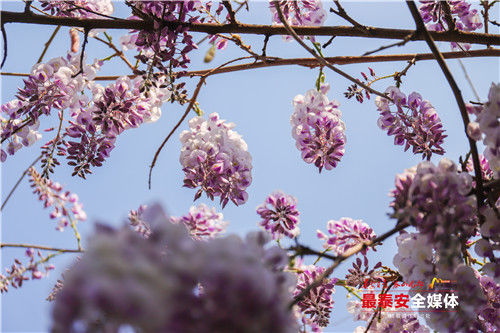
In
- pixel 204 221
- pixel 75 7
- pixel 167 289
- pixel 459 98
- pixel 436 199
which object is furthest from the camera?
pixel 204 221

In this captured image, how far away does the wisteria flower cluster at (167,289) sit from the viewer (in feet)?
1.34

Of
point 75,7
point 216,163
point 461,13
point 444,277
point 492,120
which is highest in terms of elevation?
point 461,13

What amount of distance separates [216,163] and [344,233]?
54 cm

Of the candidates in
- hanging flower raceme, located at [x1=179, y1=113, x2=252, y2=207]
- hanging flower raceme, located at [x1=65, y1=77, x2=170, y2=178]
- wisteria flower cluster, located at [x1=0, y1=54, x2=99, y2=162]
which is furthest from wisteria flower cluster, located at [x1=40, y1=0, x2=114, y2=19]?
hanging flower raceme, located at [x1=179, y1=113, x2=252, y2=207]

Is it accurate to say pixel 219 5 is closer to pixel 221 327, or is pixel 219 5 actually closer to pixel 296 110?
pixel 296 110

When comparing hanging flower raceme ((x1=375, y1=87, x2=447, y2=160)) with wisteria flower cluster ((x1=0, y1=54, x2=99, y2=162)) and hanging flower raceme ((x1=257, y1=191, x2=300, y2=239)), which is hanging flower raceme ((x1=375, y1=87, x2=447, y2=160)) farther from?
wisteria flower cluster ((x1=0, y1=54, x2=99, y2=162))

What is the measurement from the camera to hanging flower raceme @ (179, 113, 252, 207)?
1512 millimetres

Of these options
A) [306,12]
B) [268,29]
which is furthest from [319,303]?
[306,12]

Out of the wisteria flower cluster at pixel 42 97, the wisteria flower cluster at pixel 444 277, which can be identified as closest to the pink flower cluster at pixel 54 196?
the wisteria flower cluster at pixel 42 97

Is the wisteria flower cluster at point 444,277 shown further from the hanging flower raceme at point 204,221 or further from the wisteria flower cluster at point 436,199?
the hanging flower raceme at point 204,221

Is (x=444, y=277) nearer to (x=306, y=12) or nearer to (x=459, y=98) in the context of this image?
(x=459, y=98)

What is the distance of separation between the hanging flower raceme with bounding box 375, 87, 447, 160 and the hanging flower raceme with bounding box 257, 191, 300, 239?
1.60 feet

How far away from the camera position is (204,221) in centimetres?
159

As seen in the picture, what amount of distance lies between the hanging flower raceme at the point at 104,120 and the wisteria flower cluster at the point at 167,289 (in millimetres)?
1098
